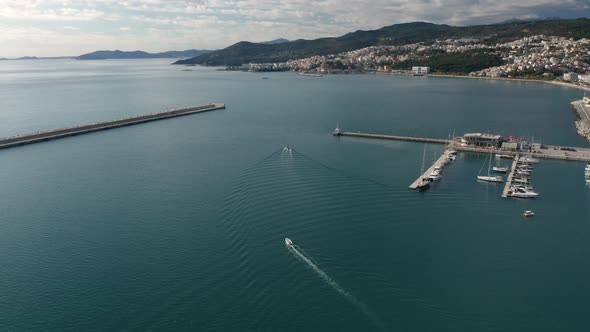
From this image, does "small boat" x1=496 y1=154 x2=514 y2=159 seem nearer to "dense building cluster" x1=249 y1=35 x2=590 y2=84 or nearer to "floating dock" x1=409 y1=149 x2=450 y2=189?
"floating dock" x1=409 y1=149 x2=450 y2=189

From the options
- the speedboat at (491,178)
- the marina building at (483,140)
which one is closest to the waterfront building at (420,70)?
the marina building at (483,140)

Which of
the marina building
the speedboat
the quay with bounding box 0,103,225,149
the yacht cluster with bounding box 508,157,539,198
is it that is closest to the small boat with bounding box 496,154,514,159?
the yacht cluster with bounding box 508,157,539,198

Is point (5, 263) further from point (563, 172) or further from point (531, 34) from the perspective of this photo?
point (531, 34)

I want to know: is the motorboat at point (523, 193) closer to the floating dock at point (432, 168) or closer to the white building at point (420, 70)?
the floating dock at point (432, 168)

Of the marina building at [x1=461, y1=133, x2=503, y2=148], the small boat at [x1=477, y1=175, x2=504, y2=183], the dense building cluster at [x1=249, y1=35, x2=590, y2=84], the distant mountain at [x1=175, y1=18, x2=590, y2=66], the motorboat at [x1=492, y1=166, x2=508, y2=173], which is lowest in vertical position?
the small boat at [x1=477, y1=175, x2=504, y2=183]

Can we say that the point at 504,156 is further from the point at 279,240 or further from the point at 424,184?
the point at 279,240

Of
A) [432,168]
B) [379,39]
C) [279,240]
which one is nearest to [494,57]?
[379,39]

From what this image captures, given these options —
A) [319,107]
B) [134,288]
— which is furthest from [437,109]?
[134,288]
